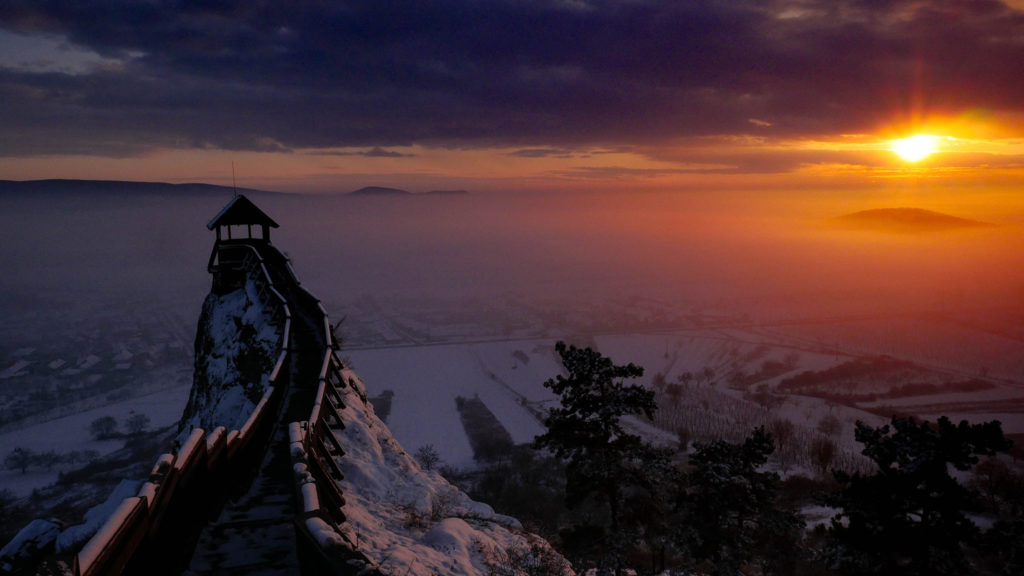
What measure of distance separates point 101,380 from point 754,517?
192m

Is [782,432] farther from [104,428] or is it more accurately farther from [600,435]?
[104,428]

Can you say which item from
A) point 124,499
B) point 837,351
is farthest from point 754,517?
point 837,351

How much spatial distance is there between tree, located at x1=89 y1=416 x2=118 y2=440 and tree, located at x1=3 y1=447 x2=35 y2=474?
35.4ft

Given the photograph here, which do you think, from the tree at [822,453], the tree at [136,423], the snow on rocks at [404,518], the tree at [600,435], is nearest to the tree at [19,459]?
the tree at [136,423]

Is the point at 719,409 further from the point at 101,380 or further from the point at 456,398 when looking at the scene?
the point at 101,380

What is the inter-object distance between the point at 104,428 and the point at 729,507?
133303 millimetres

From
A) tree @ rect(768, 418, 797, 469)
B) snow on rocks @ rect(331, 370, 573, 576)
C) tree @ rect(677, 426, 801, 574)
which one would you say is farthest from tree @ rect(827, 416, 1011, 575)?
tree @ rect(768, 418, 797, 469)

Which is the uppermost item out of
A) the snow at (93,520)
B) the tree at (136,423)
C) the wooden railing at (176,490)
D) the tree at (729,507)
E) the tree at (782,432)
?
the snow at (93,520)

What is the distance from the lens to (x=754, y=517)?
67.9 ft

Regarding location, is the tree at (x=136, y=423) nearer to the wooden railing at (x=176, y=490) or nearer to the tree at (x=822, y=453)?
the tree at (x=822, y=453)

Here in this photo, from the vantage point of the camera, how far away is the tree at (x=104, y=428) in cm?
11106

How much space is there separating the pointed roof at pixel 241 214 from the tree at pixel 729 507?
28075 millimetres

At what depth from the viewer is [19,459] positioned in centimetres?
9806

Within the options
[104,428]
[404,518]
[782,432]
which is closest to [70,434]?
[104,428]
